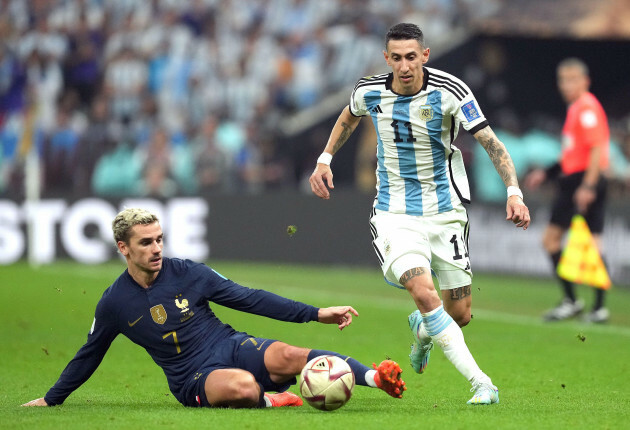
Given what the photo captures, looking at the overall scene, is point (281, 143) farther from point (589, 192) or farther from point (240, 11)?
point (589, 192)

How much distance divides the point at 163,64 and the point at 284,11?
2759 millimetres

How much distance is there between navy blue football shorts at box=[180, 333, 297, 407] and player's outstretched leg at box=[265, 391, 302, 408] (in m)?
0.10

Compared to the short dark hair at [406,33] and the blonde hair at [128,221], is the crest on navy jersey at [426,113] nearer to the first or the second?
the short dark hair at [406,33]

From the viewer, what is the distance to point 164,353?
624 centimetres

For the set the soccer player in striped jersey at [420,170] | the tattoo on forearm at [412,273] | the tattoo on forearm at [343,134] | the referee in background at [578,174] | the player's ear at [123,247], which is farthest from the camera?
the referee in background at [578,174]

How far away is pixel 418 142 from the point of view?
679 cm

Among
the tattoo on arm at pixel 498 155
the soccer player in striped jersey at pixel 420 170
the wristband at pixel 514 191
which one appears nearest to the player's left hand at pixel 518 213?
the wristband at pixel 514 191

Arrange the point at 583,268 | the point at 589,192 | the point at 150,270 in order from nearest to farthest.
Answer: the point at 150,270
the point at 589,192
the point at 583,268

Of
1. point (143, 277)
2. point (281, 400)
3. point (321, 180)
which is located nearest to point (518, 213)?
point (321, 180)

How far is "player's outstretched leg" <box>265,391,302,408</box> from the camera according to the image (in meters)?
6.27

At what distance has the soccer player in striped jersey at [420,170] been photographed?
6.52 metres

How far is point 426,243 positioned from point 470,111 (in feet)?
2.75

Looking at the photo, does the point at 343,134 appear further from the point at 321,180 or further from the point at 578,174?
the point at 578,174

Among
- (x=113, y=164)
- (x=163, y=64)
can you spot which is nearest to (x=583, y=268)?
(x=113, y=164)
